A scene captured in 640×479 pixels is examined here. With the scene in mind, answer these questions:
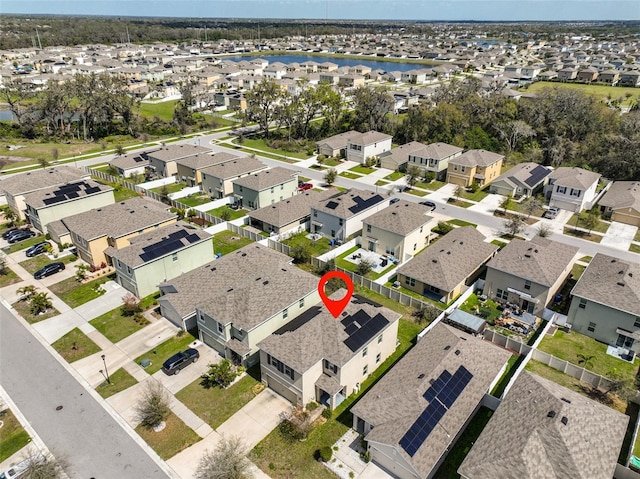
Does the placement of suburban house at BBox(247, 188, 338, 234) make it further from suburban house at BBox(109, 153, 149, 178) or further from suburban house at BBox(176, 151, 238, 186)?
suburban house at BBox(109, 153, 149, 178)

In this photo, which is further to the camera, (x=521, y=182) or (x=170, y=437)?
(x=521, y=182)

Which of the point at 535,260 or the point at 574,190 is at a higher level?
the point at 574,190

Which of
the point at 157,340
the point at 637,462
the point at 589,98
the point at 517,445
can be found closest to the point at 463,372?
the point at 517,445

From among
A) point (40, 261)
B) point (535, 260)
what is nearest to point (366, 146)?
point (535, 260)

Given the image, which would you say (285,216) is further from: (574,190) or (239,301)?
(574,190)

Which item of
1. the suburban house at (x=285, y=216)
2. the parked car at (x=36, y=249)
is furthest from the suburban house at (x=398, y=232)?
the parked car at (x=36, y=249)

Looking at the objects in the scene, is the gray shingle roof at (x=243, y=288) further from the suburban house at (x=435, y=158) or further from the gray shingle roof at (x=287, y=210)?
the suburban house at (x=435, y=158)
